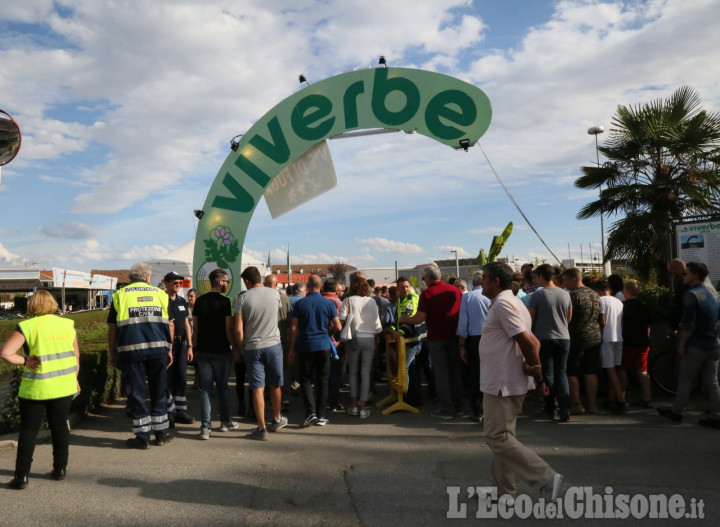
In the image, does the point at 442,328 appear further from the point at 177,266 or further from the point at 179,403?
the point at 177,266

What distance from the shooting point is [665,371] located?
8.04 meters

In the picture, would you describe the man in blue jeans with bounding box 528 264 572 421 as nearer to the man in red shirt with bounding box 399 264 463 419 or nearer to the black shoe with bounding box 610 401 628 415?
the black shoe with bounding box 610 401 628 415

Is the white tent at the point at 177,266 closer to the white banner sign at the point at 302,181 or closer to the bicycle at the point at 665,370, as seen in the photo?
the white banner sign at the point at 302,181

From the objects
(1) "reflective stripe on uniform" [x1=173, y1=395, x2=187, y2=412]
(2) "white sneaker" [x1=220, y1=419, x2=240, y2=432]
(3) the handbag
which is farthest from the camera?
(3) the handbag

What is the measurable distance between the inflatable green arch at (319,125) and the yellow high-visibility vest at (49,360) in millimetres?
4746

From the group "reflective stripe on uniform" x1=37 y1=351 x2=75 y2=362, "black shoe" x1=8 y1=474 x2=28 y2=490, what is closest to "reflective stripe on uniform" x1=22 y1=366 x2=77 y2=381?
"reflective stripe on uniform" x1=37 y1=351 x2=75 y2=362

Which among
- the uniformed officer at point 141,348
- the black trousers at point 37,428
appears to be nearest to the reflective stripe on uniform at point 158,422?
the uniformed officer at point 141,348

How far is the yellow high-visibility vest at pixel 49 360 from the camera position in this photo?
4.73 metres

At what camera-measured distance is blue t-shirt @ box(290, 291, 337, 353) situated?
271 inches

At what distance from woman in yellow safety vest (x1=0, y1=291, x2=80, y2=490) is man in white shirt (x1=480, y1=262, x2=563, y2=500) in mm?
3614

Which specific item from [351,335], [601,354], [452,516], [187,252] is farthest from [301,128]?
[187,252]

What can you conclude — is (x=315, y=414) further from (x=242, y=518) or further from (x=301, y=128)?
(x=301, y=128)

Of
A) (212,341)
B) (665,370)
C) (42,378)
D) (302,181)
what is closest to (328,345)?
(212,341)

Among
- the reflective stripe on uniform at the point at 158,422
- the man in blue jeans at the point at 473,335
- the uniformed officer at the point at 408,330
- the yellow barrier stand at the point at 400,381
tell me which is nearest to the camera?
the reflective stripe on uniform at the point at 158,422
